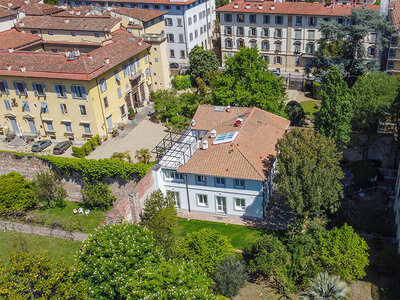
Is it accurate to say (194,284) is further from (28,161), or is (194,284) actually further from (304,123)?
(304,123)

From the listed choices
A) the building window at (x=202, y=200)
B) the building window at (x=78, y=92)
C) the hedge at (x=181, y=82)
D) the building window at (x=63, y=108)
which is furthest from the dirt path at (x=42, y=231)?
the hedge at (x=181, y=82)

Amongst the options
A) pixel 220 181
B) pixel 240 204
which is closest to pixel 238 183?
pixel 220 181

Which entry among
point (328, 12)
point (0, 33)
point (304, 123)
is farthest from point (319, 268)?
point (0, 33)

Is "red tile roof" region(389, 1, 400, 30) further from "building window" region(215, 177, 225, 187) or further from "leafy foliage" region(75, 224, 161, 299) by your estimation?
"leafy foliage" region(75, 224, 161, 299)

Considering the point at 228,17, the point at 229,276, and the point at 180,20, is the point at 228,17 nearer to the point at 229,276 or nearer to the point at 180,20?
the point at 180,20

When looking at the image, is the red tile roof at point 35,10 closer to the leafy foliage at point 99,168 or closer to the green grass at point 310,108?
the leafy foliage at point 99,168
